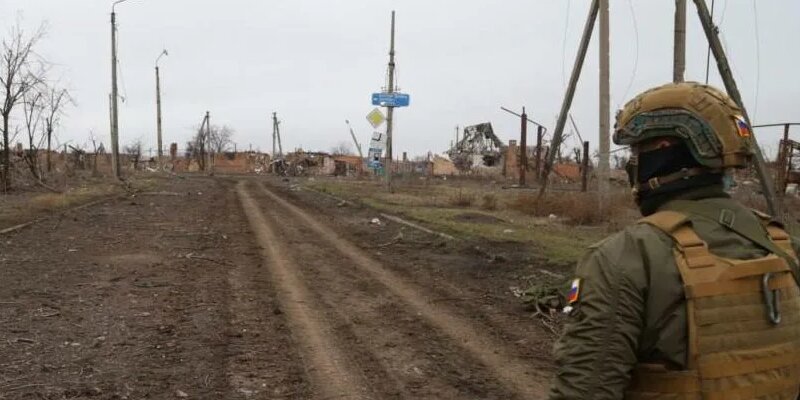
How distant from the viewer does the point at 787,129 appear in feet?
47.5

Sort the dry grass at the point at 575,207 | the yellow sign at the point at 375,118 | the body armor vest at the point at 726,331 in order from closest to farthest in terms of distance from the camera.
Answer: the body armor vest at the point at 726,331, the dry grass at the point at 575,207, the yellow sign at the point at 375,118

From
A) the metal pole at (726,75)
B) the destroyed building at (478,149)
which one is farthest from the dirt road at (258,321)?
the destroyed building at (478,149)

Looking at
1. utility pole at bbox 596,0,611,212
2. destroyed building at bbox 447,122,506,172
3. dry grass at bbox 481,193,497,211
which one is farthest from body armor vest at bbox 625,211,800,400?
destroyed building at bbox 447,122,506,172

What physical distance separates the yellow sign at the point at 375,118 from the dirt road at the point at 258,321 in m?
15.4

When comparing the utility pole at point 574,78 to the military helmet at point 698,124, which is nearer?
the military helmet at point 698,124

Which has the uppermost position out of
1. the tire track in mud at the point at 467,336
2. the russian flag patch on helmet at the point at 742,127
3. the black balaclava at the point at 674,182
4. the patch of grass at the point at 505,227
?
the russian flag patch on helmet at the point at 742,127

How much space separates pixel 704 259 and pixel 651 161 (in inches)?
13.7

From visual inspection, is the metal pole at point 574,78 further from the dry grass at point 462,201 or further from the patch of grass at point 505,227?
the dry grass at point 462,201

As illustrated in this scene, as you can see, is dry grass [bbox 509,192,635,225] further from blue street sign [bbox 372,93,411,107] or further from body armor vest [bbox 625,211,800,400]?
body armor vest [bbox 625,211,800,400]

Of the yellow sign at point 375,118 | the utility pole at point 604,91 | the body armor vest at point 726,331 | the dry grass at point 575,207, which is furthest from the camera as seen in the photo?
the yellow sign at point 375,118

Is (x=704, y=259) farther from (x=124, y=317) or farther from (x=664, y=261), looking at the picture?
(x=124, y=317)

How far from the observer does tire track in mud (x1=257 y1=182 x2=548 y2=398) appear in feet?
16.4

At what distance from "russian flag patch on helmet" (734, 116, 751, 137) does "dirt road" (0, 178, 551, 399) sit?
321 centimetres

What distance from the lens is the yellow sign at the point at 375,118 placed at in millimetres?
27109
